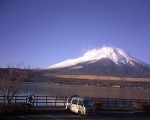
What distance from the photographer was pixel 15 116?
941 inches

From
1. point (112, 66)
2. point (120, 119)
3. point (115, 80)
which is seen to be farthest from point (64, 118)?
point (112, 66)

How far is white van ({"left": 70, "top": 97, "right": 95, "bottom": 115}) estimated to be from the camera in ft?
85.1

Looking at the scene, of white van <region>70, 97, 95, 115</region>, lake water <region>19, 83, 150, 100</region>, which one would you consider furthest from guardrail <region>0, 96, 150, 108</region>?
lake water <region>19, 83, 150, 100</region>

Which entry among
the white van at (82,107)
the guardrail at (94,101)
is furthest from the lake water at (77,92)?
the white van at (82,107)

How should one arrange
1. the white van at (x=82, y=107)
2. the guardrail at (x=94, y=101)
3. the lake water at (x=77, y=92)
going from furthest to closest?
1. the lake water at (x=77, y=92)
2. the guardrail at (x=94, y=101)
3. the white van at (x=82, y=107)

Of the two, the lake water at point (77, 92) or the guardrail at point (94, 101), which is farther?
the lake water at point (77, 92)

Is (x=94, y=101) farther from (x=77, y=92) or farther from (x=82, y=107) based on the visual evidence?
(x=77, y=92)

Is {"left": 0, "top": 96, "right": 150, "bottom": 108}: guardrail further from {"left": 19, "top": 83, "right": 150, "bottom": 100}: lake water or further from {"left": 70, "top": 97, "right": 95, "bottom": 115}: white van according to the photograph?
{"left": 19, "top": 83, "right": 150, "bottom": 100}: lake water

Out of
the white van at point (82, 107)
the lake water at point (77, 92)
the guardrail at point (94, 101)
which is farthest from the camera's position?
the lake water at point (77, 92)

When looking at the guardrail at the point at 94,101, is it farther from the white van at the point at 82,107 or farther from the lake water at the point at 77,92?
the lake water at the point at 77,92

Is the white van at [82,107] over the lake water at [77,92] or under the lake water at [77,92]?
under

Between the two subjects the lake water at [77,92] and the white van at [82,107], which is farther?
the lake water at [77,92]

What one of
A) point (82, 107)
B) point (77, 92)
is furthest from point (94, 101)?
point (77, 92)

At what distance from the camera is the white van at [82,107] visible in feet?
85.1
